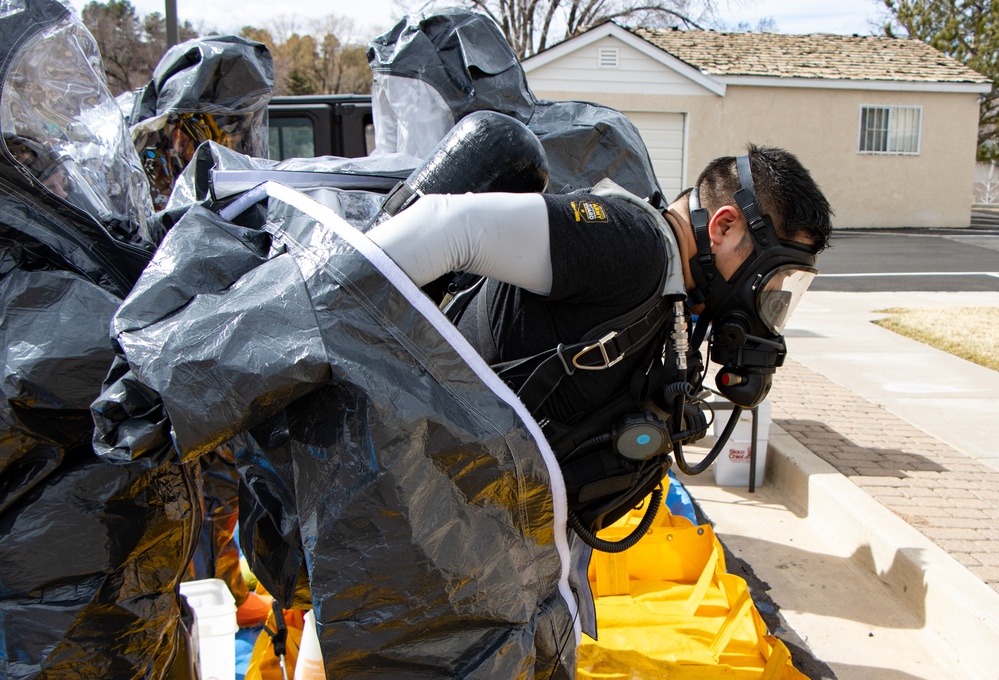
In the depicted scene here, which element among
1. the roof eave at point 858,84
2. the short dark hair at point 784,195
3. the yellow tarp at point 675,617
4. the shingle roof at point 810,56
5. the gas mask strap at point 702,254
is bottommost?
the yellow tarp at point 675,617

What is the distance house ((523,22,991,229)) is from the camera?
18.3 meters

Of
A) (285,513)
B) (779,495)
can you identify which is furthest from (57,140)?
(779,495)

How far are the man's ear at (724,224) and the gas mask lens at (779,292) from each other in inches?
4.6

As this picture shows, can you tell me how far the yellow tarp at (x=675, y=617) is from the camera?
9.05 feet

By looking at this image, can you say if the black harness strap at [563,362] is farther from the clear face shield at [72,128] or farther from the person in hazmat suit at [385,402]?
the clear face shield at [72,128]

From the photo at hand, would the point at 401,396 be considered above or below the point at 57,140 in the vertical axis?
below

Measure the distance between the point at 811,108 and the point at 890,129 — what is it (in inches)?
87.9

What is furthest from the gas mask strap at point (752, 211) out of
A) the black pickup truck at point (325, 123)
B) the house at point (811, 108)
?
the house at point (811, 108)

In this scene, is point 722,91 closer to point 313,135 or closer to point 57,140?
point 313,135

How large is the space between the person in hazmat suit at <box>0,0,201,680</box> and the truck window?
4.70m

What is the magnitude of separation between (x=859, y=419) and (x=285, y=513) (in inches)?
177

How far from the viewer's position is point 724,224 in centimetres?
183

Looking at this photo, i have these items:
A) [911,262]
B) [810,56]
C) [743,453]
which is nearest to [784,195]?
[743,453]

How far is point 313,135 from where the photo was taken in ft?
21.5
